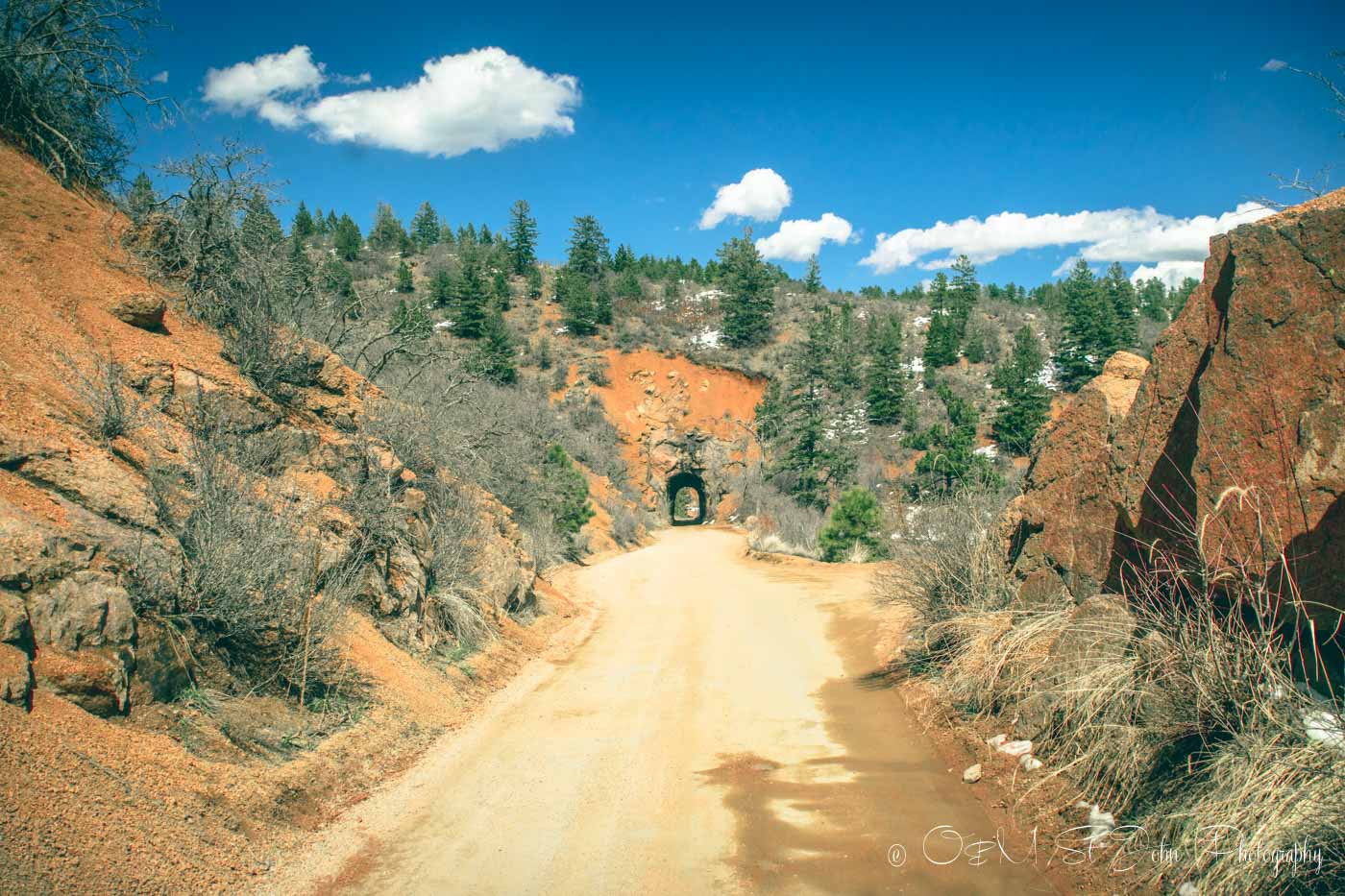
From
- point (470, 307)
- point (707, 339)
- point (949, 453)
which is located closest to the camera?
point (949, 453)

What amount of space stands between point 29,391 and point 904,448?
4603 centimetres

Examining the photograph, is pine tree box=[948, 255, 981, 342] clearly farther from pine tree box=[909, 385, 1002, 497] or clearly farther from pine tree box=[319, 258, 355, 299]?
pine tree box=[319, 258, 355, 299]

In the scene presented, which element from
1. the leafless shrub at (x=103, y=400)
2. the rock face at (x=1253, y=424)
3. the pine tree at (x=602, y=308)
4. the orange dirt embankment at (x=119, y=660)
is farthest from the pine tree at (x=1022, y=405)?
the leafless shrub at (x=103, y=400)

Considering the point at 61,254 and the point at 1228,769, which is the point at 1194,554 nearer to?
the point at 1228,769

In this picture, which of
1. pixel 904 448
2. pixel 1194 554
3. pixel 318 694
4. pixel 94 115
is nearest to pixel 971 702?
pixel 1194 554

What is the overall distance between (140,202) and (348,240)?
203 feet

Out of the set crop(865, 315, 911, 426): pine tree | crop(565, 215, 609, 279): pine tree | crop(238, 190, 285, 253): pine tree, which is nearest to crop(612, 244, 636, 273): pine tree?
crop(565, 215, 609, 279): pine tree

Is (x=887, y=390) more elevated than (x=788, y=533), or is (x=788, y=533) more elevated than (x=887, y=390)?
(x=887, y=390)

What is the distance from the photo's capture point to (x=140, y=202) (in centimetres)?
1027

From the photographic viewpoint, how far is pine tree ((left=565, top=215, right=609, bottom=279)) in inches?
2862

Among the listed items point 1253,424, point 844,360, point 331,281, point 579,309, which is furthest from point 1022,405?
point 1253,424

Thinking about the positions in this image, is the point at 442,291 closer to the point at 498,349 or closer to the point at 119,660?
the point at 498,349

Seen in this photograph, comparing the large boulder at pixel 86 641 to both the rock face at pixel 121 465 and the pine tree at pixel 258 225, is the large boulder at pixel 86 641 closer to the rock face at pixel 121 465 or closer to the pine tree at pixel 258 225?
the rock face at pixel 121 465

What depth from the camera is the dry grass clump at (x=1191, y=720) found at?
3.16 meters
